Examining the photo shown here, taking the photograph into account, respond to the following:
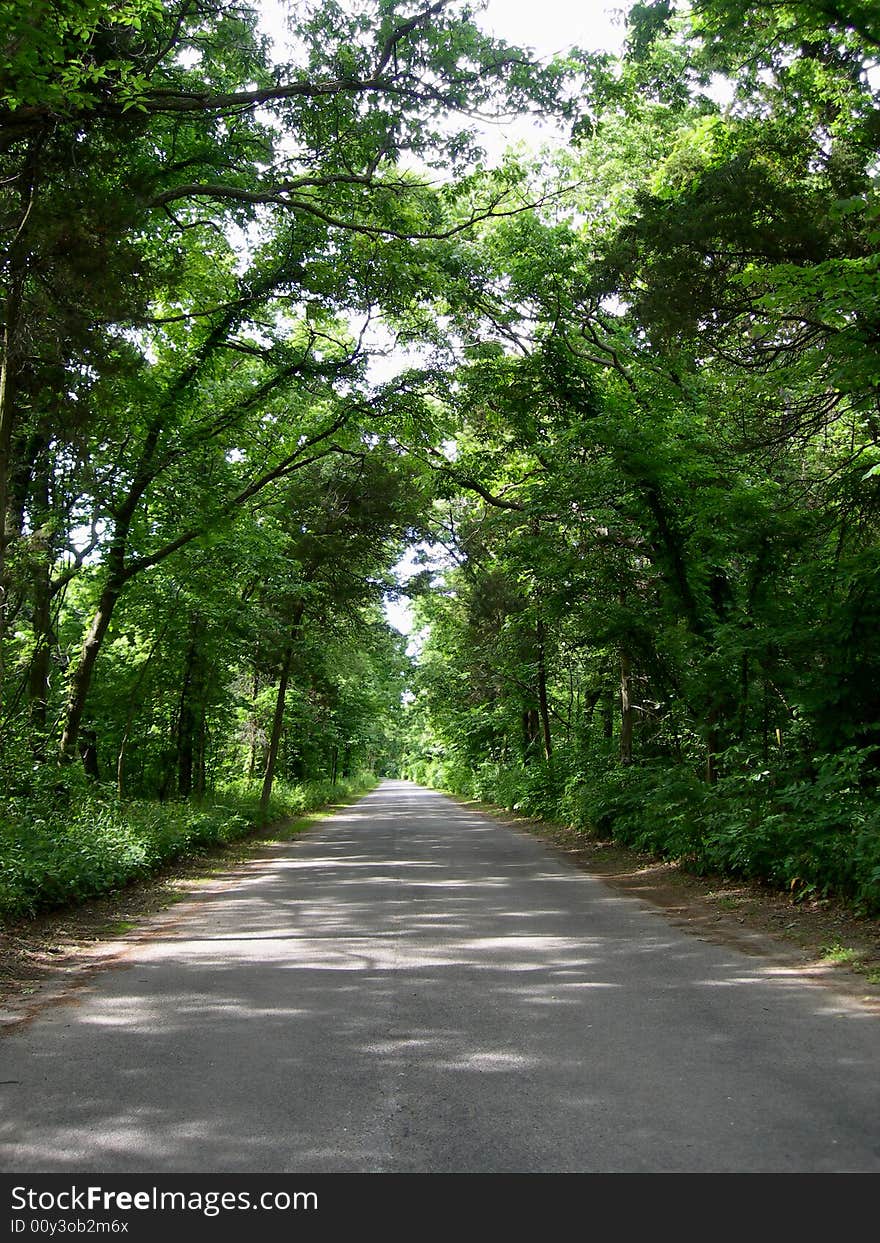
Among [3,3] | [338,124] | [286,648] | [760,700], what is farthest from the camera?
[286,648]

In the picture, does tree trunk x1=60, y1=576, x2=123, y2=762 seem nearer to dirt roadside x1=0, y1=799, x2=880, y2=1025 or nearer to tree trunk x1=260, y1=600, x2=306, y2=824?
dirt roadside x1=0, y1=799, x2=880, y2=1025

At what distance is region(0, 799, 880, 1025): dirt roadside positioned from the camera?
6.05 meters

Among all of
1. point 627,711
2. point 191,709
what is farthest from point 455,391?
point 191,709

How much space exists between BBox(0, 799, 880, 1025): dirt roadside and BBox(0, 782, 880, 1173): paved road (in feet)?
0.94

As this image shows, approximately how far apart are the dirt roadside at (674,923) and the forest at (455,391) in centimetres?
37

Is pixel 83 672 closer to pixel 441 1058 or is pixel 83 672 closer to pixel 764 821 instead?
pixel 764 821

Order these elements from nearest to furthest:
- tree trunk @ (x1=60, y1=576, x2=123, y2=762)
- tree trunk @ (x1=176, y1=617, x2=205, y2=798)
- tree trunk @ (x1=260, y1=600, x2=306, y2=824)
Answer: tree trunk @ (x1=60, y1=576, x2=123, y2=762)
tree trunk @ (x1=176, y1=617, x2=205, y2=798)
tree trunk @ (x1=260, y1=600, x2=306, y2=824)

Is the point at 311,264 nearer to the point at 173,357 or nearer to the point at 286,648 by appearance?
the point at 173,357

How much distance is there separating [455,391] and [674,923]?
11.4 m

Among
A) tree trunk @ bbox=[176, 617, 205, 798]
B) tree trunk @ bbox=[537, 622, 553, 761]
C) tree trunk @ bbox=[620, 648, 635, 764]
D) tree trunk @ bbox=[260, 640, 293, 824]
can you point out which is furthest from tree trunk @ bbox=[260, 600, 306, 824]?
tree trunk @ bbox=[620, 648, 635, 764]

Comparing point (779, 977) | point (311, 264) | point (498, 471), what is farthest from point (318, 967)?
point (498, 471)

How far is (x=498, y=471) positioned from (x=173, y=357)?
7.33 m

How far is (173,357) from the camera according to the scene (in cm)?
1381

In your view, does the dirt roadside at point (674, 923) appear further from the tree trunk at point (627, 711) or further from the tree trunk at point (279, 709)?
the tree trunk at point (279, 709)
